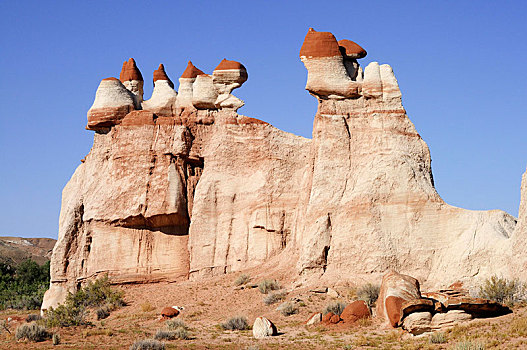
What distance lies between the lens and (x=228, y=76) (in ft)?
127

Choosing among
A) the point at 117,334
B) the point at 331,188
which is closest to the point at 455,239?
the point at 331,188

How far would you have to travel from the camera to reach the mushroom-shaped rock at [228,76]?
38.7m

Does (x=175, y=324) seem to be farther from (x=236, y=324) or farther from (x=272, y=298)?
(x=272, y=298)

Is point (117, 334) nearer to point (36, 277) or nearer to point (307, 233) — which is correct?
point (307, 233)

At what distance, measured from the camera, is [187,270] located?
123ft

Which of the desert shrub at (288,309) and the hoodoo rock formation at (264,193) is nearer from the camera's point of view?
A: the desert shrub at (288,309)

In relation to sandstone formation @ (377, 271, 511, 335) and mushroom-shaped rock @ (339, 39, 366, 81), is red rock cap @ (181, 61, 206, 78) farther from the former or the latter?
sandstone formation @ (377, 271, 511, 335)

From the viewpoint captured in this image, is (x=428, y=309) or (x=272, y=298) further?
(x=272, y=298)

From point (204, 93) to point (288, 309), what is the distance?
14742 mm

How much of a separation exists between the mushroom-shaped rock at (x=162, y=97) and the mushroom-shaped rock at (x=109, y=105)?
3.50ft

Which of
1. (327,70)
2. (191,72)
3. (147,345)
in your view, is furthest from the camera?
(191,72)

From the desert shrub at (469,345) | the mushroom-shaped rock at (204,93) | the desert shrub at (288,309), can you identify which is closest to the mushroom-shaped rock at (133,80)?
the mushroom-shaped rock at (204,93)

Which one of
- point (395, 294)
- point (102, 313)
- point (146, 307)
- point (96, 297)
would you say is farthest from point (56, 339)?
point (96, 297)

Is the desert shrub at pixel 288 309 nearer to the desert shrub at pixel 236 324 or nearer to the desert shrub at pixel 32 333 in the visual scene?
the desert shrub at pixel 236 324
